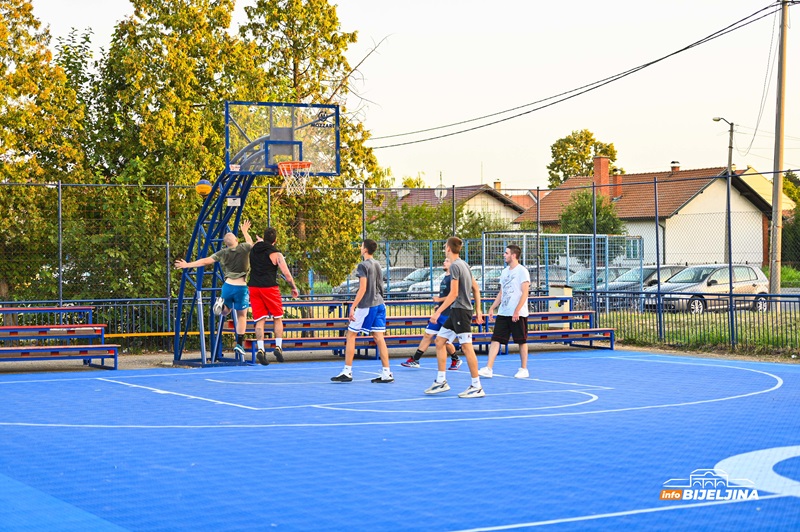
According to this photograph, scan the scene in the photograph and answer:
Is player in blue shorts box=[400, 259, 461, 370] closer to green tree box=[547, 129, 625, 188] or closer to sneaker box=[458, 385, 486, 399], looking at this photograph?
sneaker box=[458, 385, 486, 399]

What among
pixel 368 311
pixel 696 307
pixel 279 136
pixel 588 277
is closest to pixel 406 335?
pixel 279 136

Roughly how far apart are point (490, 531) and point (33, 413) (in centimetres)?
747

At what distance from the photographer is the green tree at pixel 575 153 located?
3270 inches

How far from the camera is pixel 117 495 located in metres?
7.70

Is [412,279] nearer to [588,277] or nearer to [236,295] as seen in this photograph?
[588,277]

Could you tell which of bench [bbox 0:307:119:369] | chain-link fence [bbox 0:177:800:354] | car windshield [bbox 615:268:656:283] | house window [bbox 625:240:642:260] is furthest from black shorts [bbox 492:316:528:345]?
house window [bbox 625:240:642:260]

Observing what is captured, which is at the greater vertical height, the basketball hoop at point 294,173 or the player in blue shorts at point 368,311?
the basketball hoop at point 294,173

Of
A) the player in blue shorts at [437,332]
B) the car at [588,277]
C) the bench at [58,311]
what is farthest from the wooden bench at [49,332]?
the car at [588,277]

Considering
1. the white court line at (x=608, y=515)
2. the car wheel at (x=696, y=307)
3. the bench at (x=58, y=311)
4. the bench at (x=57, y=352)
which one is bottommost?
the white court line at (x=608, y=515)

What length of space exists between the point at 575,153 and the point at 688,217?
102 ft

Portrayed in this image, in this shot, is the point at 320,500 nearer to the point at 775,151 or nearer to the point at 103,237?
the point at 103,237

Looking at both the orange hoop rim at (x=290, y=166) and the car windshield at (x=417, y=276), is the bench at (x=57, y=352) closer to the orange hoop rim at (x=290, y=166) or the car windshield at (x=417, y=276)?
the orange hoop rim at (x=290, y=166)

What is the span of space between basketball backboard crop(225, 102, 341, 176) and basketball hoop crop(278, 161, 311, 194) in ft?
0.42

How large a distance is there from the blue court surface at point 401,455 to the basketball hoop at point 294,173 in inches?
143
